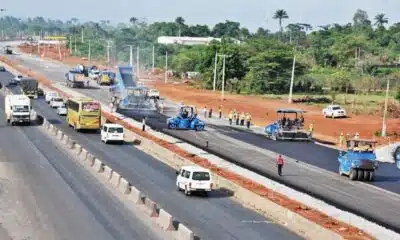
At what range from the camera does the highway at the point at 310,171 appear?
123 feet

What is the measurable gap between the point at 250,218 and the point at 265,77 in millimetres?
91672

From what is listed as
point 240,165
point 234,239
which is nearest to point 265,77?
point 240,165

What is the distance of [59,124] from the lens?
75188 millimetres

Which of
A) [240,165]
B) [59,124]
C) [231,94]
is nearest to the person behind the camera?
[240,165]

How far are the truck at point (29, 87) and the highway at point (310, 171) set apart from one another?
96.0ft

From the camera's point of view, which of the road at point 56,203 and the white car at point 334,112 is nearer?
the road at point 56,203

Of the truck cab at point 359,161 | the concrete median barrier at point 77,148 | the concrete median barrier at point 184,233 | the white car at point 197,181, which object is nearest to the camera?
the concrete median barrier at point 184,233

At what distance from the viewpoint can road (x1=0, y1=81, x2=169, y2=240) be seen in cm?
3180

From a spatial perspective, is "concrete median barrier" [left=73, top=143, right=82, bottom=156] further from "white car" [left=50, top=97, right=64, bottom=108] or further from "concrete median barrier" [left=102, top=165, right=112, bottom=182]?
"white car" [left=50, top=97, right=64, bottom=108]

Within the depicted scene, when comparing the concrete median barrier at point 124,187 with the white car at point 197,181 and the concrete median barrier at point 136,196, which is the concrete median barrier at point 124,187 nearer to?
the concrete median barrier at point 136,196

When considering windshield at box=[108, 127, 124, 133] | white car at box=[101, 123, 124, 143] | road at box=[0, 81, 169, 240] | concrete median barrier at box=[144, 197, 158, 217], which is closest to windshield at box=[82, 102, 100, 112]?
white car at box=[101, 123, 124, 143]

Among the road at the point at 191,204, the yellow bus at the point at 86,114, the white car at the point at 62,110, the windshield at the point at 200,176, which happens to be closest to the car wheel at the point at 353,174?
the road at the point at 191,204

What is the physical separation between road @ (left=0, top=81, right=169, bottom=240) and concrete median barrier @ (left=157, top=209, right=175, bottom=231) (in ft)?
1.43

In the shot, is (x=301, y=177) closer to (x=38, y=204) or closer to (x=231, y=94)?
(x=38, y=204)
